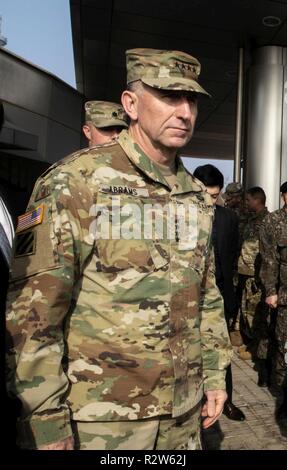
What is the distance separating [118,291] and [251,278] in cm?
383

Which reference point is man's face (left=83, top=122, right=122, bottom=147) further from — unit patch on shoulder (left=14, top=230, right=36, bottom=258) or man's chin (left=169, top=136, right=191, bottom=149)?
unit patch on shoulder (left=14, top=230, right=36, bottom=258)

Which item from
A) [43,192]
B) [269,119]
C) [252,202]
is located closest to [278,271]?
[252,202]

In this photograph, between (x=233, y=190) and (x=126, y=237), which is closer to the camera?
(x=126, y=237)

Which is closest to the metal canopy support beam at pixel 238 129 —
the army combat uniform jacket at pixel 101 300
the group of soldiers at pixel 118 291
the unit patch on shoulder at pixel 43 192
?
the group of soldiers at pixel 118 291

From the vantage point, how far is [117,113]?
2.69 metres

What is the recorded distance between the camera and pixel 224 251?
3182 mm

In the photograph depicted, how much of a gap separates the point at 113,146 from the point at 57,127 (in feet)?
28.3

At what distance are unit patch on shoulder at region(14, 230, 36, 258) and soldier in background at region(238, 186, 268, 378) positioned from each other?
12.2 ft

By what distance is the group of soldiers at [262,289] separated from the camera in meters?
3.50

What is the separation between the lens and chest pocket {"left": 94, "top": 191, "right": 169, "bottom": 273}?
127 cm

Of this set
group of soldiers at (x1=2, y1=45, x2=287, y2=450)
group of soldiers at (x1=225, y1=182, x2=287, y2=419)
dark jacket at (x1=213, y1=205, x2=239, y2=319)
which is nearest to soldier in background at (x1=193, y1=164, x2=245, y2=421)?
dark jacket at (x1=213, y1=205, x2=239, y2=319)

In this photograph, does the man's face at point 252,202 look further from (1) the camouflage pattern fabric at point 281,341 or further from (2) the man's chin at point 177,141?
(2) the man's chin at point 177,141

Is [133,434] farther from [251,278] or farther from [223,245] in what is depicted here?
[251,278]
